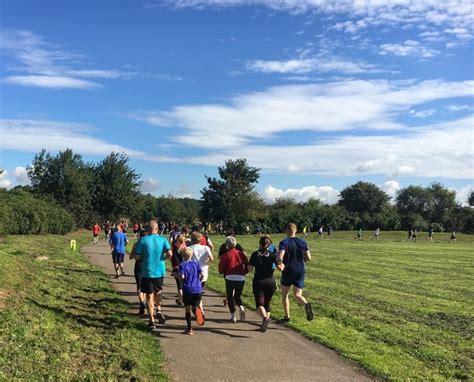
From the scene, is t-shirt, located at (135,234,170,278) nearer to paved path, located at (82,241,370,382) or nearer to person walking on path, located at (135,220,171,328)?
person walking on path, located at (135,220,171,328)

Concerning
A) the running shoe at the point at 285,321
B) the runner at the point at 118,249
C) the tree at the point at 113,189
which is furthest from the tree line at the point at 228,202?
the running shoe at the point at 285,321

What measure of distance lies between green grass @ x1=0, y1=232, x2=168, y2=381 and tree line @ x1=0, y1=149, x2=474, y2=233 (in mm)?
33779

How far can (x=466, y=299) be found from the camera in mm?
14008

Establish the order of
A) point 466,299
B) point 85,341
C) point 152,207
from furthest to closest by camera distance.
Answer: point 152,207, point 466,299, point 85,341

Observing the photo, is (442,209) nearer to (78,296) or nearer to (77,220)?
(77,220)

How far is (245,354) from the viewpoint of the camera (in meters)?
7.27

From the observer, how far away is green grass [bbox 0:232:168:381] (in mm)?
6055

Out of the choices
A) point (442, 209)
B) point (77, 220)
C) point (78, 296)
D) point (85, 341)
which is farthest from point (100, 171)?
point (442, 209)

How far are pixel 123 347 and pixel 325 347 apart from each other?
126 inches

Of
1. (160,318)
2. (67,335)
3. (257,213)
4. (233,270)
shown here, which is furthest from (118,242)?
(257,213)

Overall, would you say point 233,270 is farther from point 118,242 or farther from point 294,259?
point 118,242

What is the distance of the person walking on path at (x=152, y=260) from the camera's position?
29.4 ft

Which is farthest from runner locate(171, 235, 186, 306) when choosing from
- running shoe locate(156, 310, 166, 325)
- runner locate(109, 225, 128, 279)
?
runner locate(109, 225, 128, 279)

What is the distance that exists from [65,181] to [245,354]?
51.6 meters
